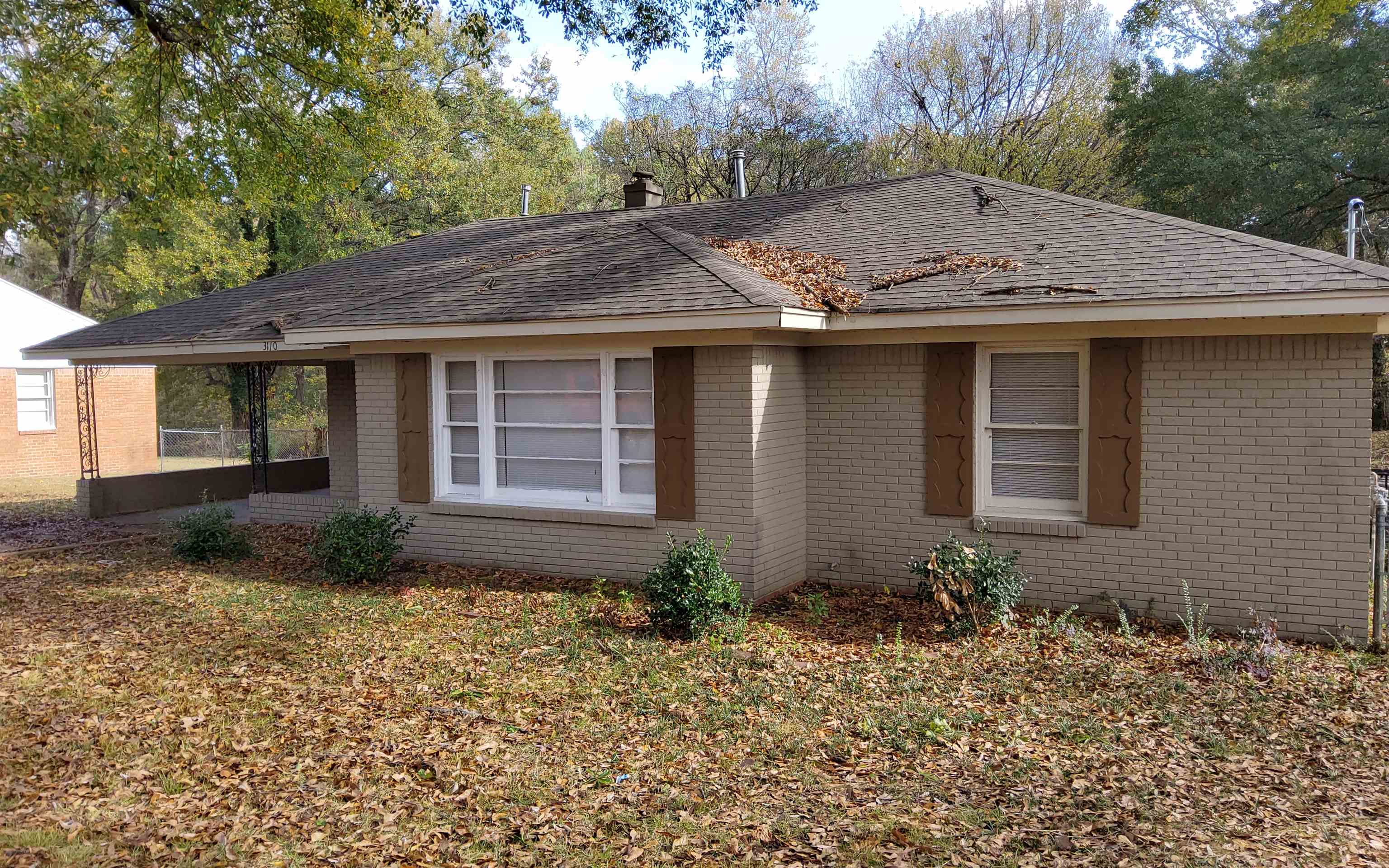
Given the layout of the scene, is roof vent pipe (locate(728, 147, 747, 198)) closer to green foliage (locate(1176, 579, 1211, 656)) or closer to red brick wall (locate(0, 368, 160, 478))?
green foliage (locate(1176, 579, 1211, 656))

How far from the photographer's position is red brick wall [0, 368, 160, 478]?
77.8 ft

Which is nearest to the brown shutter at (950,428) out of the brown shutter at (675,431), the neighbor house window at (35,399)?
the brown shutter at (675,431)

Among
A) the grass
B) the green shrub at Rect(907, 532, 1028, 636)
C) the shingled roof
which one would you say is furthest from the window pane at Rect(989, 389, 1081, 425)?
the grass

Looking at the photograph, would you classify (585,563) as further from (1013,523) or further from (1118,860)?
(1118,860)

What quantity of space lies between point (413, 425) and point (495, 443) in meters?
1.00

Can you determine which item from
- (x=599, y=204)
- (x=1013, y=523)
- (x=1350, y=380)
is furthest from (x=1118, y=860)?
(x=599, y=204)

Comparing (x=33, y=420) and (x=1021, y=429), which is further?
(x=33, y=420)

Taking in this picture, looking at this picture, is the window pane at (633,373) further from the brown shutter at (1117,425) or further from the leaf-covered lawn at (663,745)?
the brown shutter at (1117,425)

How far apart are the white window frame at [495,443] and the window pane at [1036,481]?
344 cm

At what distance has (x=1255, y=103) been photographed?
23547 mm

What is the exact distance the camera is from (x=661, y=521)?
924cm

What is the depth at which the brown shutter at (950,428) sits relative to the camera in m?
8.88

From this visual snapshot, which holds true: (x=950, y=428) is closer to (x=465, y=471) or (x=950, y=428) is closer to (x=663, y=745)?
(x=663, y=745)

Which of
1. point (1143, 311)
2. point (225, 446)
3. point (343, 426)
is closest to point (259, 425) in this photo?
point (343, 426)
